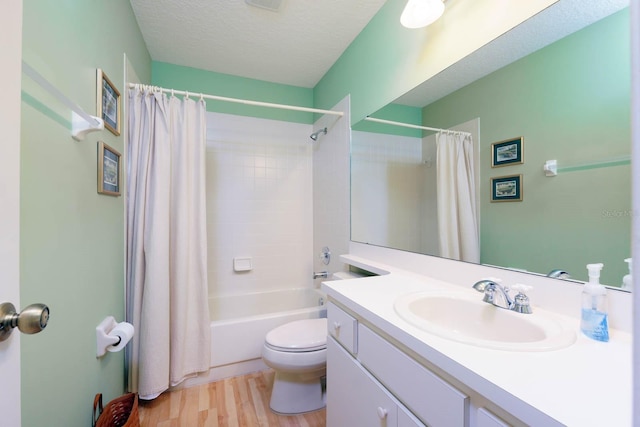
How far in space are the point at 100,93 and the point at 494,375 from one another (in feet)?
5.43

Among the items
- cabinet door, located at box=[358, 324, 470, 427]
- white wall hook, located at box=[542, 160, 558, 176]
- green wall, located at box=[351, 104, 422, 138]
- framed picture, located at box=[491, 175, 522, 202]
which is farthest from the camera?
green wall, located at box=[351, 104, 422, 138]

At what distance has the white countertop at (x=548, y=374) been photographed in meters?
0.43

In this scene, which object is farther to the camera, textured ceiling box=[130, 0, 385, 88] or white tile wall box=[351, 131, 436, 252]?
textured ceiling box=[130, 0, 385, 88]

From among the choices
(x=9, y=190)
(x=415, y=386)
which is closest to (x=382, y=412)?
(x=415, y=386)

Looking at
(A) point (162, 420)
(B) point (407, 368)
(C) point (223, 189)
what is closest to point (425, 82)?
(B) point (407, 368)

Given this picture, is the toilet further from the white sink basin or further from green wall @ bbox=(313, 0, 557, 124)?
green wall @ bbox=(313, 0, 557, 124)

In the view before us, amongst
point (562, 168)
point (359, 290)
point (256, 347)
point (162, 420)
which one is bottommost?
point (162, 420)

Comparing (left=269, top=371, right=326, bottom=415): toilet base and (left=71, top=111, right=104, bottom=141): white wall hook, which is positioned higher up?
(left=71, top=111, right=104, bottom=141): white wall hook

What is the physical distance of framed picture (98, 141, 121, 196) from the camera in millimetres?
1188

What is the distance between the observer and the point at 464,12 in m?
1.11

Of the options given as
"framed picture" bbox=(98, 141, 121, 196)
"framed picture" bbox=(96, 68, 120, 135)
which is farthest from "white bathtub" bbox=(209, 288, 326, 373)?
"framed picture" bbox=(96, 68, 120, 135)

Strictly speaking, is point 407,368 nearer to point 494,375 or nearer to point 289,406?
point 494,375

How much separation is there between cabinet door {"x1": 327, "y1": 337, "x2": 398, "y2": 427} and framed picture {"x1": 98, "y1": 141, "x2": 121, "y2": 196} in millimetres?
1210

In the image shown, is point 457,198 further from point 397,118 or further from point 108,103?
point 108,103
